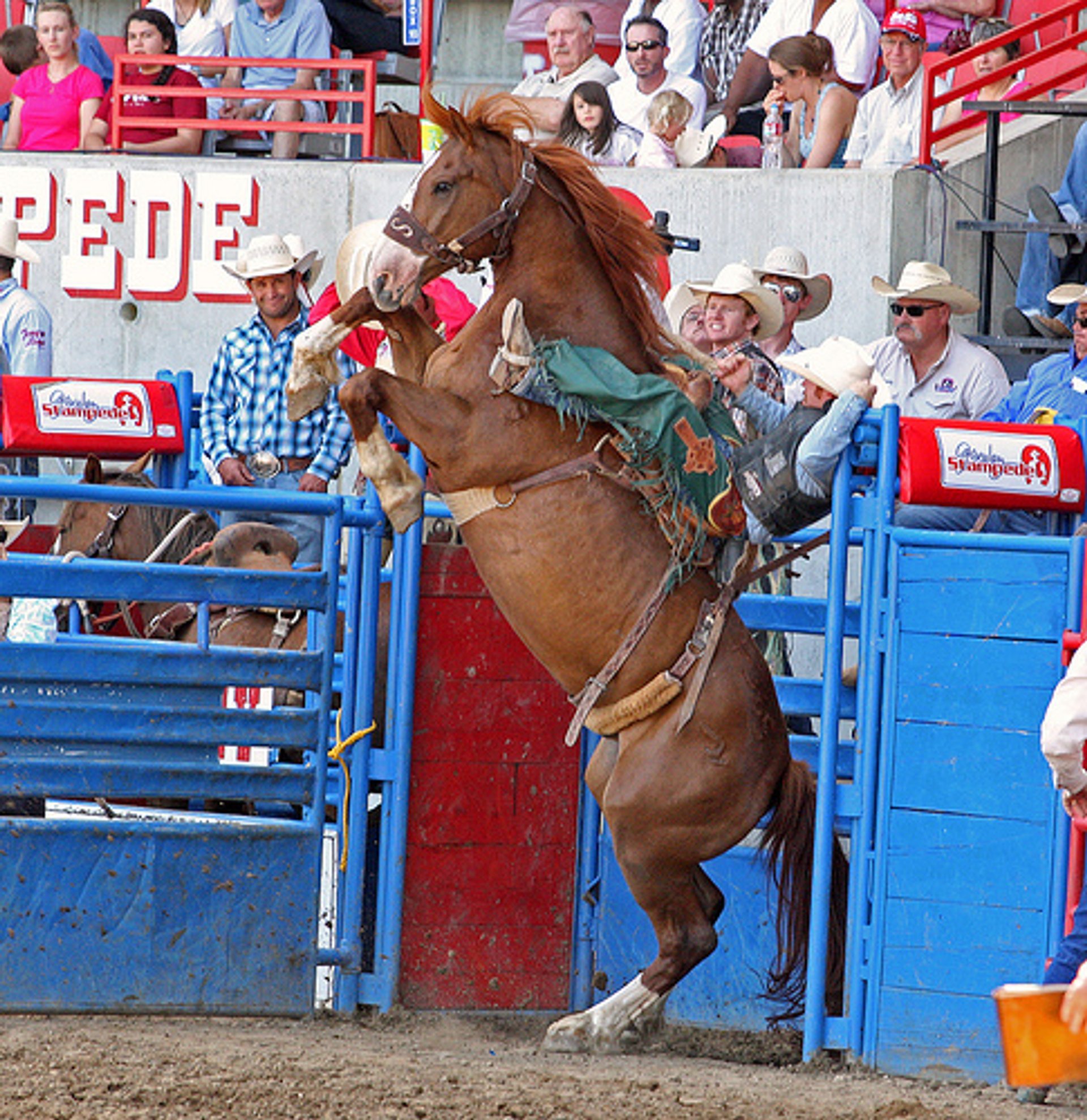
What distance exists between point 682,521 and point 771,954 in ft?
4.81

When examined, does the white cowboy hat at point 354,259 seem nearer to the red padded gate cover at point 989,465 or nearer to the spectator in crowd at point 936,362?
the red padded gate cover at point 989,465

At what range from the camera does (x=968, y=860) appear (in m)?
4.98

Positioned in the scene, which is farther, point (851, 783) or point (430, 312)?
point (430, 312)

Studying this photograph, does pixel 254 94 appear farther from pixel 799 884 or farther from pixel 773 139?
pixel 799 884

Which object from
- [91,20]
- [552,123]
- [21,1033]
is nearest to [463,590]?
[21,1033]

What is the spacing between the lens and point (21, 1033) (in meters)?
4.70

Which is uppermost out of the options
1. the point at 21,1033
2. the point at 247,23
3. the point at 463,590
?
the point at 247,23

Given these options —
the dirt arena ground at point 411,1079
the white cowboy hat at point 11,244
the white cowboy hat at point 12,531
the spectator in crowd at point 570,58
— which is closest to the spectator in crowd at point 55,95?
the white cowboy hat at point 11,244

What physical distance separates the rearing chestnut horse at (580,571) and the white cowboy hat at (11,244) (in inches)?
159

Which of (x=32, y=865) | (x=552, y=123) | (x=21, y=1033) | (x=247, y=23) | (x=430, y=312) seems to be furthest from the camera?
(x=247, y=23)

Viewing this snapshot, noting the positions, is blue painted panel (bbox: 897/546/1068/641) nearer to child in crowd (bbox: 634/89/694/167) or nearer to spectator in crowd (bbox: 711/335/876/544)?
spectator in crowd (bbox: 711/335/876/544)

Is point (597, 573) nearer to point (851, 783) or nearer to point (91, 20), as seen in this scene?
point (851, 783)

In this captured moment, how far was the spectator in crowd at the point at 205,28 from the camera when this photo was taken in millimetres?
12430

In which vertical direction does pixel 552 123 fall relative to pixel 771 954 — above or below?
above
